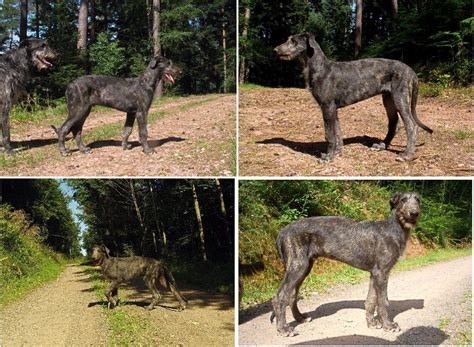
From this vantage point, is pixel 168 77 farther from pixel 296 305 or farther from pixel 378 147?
pixel 296 305

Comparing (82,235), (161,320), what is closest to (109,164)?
(82,235)

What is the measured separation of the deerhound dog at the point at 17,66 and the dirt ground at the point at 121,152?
536 mm

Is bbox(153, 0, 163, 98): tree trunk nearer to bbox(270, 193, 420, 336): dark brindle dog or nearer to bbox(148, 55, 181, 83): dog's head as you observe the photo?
bbox(148, 55, 181, 83): dog's head

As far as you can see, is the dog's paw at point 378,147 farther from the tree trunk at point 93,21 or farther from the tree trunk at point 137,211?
the tree trunk at point 93,21

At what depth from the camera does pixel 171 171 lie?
676 centimetres

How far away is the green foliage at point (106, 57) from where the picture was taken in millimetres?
10094

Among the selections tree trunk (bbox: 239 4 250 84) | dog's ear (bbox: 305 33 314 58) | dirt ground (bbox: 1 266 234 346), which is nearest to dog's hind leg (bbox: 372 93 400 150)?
dog's ear (bbox: 305 33 314 58)

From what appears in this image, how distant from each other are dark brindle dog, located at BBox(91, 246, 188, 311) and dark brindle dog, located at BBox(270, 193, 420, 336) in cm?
229

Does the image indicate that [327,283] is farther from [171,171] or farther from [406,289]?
[171,171]

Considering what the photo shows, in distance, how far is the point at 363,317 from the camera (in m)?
5.49

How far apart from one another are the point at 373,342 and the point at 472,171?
3.00 metres

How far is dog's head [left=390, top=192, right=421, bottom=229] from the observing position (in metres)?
4.96

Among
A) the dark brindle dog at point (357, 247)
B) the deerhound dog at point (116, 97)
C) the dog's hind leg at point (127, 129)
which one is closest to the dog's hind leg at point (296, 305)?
the dark brindle dog at point (357, 247)

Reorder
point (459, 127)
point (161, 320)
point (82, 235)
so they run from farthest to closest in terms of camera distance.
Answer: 1. point (459, 127)
2. point (82, 235)
3. point (161, 320)
